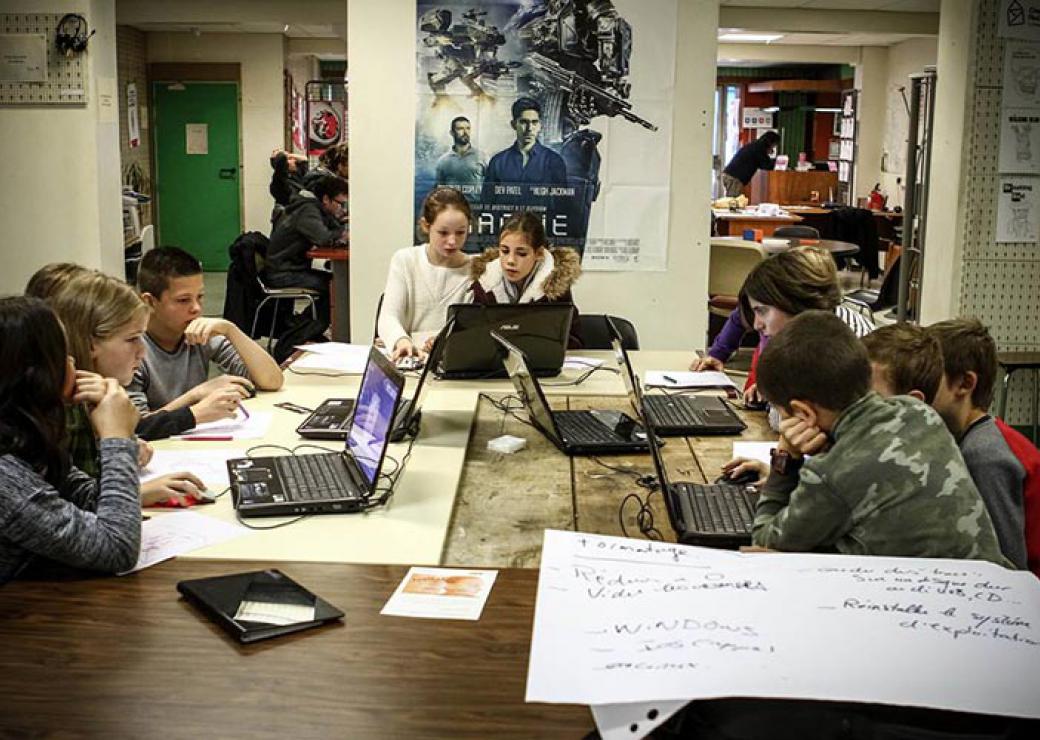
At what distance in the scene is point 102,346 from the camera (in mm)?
2615

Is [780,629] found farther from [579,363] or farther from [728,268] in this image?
[728,268]

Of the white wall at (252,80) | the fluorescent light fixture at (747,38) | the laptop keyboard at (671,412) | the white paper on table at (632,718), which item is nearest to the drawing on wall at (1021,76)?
the laptop keyboard at (671,412)

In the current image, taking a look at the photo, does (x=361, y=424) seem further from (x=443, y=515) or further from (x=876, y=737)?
(x=876, y=737)

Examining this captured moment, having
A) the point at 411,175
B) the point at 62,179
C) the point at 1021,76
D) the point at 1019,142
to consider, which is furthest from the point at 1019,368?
the point at 62,179

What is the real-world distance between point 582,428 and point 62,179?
442 cm

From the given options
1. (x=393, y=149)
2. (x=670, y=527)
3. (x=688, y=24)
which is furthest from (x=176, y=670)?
(x=688, y=24)

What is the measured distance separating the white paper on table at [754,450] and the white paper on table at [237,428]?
1.23 metres

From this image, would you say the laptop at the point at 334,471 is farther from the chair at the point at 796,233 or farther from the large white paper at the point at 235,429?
the chair at the point at 796,233

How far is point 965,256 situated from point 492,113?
2432mm

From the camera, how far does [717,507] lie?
237cm

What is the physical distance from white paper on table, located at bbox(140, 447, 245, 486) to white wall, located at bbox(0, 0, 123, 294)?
400 cm

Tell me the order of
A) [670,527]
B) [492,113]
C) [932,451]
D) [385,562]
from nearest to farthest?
[932,451]
[385,562]
[670,527]
[492,113]

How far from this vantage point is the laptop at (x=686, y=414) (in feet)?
10.2

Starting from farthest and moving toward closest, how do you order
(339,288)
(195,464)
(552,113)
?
(339,288)
(552,113)
(195,464)
